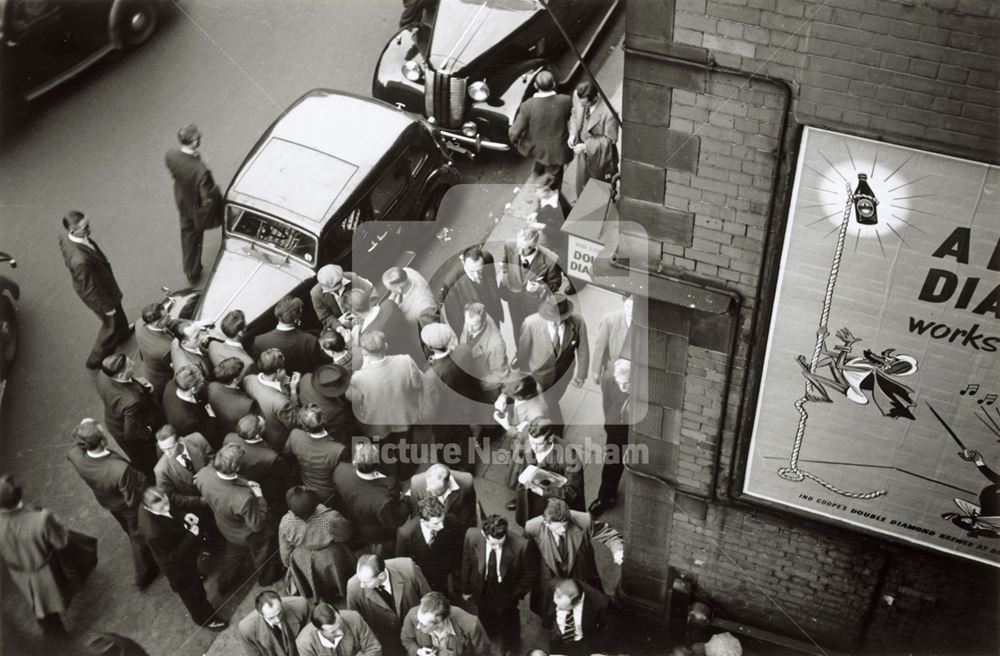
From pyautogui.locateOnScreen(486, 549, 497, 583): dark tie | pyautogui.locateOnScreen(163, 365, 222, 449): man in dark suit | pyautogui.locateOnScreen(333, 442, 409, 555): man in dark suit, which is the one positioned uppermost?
pyautogui.locateOnScreen(163, 365, 222, 449): man in dark suit

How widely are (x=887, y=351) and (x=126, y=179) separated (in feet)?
29.1

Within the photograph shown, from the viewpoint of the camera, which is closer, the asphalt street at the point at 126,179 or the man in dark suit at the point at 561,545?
the man in dark suit at the point at 561,545

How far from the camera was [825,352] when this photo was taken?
18.4 feet

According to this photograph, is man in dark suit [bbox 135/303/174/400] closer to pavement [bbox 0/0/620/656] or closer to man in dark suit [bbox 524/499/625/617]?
pavement [bbox 0/0/620/656]

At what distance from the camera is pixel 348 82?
12.2 m

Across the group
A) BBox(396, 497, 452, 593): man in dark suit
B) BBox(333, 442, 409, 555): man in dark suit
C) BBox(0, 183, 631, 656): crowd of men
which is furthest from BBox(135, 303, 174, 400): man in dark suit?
BBox(396, 497, 452, 593): man in dark suit

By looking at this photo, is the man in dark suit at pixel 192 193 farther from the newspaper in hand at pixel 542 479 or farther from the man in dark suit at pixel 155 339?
the newspaper in hand at pixel 542 479

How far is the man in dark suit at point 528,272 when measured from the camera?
8430 mm

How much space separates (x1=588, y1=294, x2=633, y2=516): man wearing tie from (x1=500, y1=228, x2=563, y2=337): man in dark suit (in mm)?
690

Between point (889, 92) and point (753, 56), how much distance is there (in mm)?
635

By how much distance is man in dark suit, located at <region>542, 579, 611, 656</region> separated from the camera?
680 centimetres

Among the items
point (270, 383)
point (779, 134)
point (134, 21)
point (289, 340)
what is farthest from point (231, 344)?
point (134, 21)

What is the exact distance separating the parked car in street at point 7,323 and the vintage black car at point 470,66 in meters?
4.19

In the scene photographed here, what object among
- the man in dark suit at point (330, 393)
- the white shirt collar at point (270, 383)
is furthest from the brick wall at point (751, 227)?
the white shirt collar at point (270, 383)
